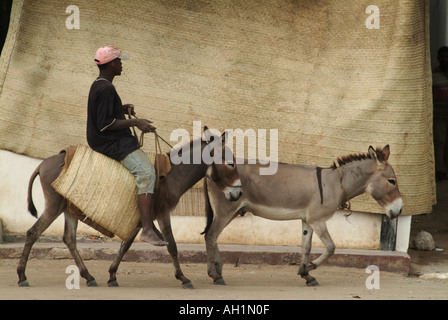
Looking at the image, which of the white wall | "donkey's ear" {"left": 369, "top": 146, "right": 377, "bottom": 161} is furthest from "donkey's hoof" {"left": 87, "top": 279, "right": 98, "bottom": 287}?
"donkey's ear" {"left": 369, "top": 146, "right": 377, "bottom": 161}

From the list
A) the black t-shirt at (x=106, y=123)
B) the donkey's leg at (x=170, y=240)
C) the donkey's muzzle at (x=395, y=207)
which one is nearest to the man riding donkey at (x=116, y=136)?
the black t-shirt at (x=106, y=123)

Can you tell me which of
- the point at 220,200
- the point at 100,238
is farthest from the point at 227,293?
the point at 100,238

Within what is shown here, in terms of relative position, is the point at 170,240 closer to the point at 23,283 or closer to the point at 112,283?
the point at 112,283

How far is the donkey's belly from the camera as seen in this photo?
7.64m

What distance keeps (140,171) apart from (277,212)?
161 cm

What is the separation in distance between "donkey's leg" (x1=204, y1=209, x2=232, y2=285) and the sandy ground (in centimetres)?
11

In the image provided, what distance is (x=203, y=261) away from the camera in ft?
28.3

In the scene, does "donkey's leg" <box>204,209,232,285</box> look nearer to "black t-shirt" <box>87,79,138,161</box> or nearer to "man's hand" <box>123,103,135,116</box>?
"black t-shirt" <box>87,79,138,161</box>

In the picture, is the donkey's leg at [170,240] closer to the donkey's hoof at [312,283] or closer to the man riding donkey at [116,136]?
the man riding donkey at [116,136]

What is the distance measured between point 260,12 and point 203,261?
9.91ft

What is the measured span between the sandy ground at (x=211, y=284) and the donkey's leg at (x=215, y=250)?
109 mm

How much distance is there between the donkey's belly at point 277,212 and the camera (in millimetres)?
7645

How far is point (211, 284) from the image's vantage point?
7527mm

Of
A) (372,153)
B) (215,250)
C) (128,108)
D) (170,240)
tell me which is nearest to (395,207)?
(372,153)
